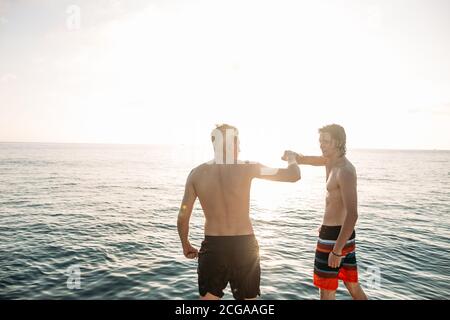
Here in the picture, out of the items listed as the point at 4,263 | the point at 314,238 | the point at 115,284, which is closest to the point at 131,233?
the point at 4,263

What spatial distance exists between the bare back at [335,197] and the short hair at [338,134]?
195 millimetres

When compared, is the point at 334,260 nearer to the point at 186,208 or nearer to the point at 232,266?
the point at 232,266

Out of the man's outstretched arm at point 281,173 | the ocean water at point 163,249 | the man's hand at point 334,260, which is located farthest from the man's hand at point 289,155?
the ocean water at point 163,249

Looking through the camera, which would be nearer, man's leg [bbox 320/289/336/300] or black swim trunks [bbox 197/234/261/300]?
black swim trunks [bbox 197/234/261/300]

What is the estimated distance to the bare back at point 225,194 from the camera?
3592mm

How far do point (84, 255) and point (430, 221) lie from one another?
20.8 metres

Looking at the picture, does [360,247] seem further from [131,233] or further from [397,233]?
[131,233]

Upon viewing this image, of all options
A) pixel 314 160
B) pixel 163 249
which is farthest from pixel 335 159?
pixel 163 249

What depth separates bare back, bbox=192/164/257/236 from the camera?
3592 mm

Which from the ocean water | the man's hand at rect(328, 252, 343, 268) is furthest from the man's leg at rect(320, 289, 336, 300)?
the ocean water

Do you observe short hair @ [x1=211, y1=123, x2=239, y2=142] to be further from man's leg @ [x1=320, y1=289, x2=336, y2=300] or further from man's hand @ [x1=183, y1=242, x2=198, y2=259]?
man's leg @ [x1=320, y1=289, x2=336, y2=300]

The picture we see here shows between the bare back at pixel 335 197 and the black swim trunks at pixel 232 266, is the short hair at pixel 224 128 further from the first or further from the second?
the bare back at pixel 335 197

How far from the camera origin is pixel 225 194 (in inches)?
142

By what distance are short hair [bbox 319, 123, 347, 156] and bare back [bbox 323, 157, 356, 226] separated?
195 millimetres
